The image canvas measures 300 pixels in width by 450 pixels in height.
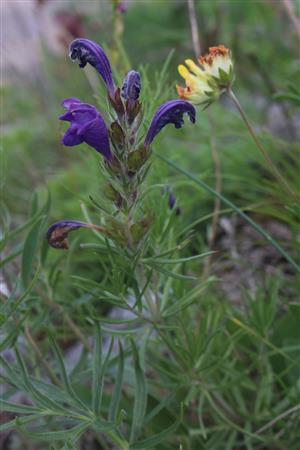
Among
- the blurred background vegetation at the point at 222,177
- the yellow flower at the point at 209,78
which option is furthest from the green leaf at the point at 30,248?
the yellow flower at the point at 209,78

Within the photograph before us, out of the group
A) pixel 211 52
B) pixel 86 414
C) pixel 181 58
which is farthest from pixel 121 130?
pixel 181 58

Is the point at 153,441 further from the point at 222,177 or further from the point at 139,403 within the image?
the point at 222,177

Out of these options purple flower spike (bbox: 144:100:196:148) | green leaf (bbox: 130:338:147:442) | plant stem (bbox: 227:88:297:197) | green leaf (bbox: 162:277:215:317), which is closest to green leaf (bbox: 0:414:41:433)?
green leaf (bbox: 130:338:147:442)

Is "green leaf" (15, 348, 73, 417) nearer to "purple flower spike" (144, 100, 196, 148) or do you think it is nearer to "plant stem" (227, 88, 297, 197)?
"purple flower spike" (144, 100, 196, 148)

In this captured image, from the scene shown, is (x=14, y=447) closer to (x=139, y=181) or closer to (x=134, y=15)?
(x=139, y=181)

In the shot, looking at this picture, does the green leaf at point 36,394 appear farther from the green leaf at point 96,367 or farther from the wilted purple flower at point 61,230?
the wilted purple flower at point 61,230

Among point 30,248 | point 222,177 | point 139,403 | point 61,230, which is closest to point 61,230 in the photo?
point 61,230
